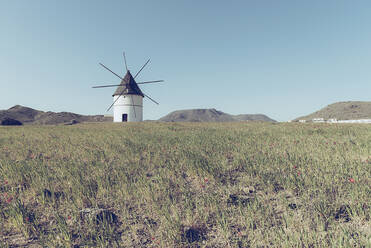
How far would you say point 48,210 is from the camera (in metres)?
3.44

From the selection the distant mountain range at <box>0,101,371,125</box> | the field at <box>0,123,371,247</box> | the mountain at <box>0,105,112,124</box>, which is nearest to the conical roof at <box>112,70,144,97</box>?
the distant mountain range at <box>0,101,371,125</box>

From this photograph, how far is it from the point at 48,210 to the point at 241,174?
4.12 metres

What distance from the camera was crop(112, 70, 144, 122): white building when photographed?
118 ft

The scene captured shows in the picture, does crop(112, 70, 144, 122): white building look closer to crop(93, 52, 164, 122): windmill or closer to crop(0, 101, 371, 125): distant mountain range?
crop(93, 52, 164, 122): windmill

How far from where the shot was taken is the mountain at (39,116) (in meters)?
55.0

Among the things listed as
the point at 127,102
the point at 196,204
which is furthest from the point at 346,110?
the point at 196,204

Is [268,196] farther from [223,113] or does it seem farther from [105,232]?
[223,113]

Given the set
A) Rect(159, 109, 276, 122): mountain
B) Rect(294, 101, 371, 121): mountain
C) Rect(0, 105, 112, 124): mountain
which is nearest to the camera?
Rect(0, 105, 112, 124): mountain

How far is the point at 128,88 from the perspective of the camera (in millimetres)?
36688

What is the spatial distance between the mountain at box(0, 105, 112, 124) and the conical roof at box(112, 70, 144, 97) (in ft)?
69.7

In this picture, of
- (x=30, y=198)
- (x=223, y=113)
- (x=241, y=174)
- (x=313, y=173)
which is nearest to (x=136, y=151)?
(x=30, y=198)

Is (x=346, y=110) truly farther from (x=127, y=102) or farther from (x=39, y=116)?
(x=39, y=116)

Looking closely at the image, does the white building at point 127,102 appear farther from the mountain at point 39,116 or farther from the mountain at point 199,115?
the mountain at point 199,115

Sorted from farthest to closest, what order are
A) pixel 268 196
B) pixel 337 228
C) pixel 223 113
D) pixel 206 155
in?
1. pixel 223 113
2. pixel 206 155
3. pixel 268 196
4. pixel 337 228
